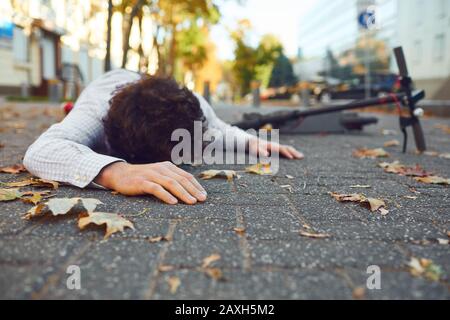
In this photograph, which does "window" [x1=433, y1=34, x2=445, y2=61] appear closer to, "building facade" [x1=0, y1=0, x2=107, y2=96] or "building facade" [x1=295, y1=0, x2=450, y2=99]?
"building facade" [x1=295, y1=0, x2=450, y2=99]

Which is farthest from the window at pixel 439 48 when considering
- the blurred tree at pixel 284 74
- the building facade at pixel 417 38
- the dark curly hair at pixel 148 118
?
the blurred tree at pixel 284 74

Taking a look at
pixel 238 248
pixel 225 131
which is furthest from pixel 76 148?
pixel 225 131

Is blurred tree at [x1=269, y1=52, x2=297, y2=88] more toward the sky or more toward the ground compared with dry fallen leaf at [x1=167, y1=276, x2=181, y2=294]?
more toward the sky

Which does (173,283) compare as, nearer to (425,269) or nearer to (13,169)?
(425,269)

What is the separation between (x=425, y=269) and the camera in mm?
1366

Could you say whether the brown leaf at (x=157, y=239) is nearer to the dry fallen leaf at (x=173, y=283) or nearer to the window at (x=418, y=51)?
the dry fallen leaf at (x=173, y=283)

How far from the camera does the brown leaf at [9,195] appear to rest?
2.02 metres

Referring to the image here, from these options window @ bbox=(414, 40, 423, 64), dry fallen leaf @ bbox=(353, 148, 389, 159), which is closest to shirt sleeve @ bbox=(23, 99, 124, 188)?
dry fallen leaf @ bbox=(353, 148, 389, 159)

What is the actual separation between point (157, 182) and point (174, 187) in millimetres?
82

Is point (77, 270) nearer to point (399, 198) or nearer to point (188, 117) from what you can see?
point (188, 117)

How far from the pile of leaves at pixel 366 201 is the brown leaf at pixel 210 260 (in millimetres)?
951

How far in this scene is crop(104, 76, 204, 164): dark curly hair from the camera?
2.50 m
